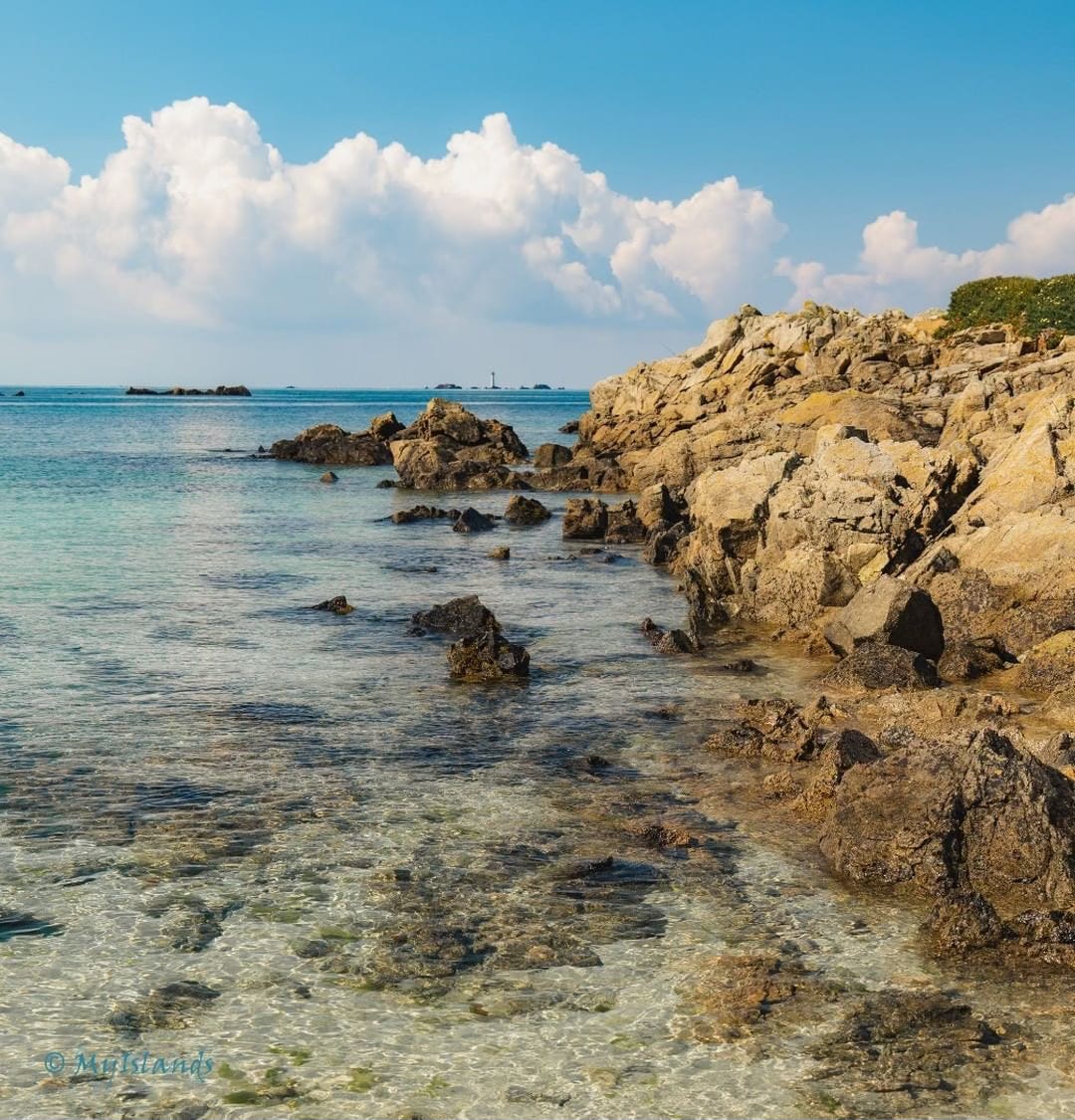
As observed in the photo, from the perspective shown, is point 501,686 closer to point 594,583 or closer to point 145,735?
point 145,735

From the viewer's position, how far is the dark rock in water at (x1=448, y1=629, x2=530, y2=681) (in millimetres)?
22078

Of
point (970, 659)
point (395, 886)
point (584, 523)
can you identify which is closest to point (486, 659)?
point (970, 659)

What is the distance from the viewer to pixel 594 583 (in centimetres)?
3425

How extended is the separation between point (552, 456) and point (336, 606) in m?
48.7

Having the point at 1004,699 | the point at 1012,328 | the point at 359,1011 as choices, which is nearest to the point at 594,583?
the point at 1004,699

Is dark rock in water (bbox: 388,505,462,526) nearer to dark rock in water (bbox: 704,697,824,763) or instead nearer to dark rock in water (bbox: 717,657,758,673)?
dark rock in water (bbox: 717,657,758,673)

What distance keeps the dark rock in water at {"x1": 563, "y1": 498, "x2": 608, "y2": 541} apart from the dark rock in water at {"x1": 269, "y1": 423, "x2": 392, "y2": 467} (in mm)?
41855

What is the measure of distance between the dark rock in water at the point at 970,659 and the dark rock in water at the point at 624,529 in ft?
73.5

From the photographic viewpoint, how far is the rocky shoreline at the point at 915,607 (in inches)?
488

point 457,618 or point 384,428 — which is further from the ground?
point 384,428

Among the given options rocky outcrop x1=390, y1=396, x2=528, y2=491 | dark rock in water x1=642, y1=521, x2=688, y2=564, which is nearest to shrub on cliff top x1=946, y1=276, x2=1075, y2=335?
rocky outcrop x1=390, y1=396, x2=528, y2=491

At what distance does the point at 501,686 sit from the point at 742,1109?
1328 centimetres

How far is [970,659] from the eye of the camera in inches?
842

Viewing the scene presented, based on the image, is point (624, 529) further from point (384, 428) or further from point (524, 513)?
point (384, 428)
